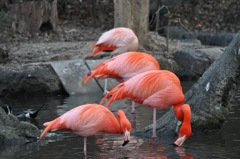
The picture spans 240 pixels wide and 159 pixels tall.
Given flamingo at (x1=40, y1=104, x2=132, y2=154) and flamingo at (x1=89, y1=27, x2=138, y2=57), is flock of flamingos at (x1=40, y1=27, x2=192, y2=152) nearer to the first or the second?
flamingo at (x1=40, y1=104, x2=132, y2=154)

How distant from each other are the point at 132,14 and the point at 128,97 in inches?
198

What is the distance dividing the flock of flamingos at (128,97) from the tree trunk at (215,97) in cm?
38

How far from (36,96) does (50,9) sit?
458 cm

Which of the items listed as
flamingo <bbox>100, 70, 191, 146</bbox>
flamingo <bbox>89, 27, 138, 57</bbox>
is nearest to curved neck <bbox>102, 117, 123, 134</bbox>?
flamingo <bbox>100, 70, 191, 146</bbox>

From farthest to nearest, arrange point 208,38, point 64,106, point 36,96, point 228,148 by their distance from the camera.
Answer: point 208,38 → point 36,96 → point 64,106 → point 228,148

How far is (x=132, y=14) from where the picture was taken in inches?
462

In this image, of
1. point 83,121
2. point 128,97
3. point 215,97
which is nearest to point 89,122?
Answer: point 83,121

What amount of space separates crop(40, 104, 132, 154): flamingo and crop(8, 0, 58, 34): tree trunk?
8047 mm

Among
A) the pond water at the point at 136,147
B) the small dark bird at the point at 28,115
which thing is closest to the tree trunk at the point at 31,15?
the small dark bird at the point at 28,115

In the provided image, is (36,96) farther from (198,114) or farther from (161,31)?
(161,31)

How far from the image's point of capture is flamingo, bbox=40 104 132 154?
20.3ft

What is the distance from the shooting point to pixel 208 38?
591 inches

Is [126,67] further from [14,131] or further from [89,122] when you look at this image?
[89,122]

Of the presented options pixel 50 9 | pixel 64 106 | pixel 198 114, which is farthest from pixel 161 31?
pixel 198 114
